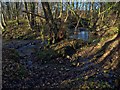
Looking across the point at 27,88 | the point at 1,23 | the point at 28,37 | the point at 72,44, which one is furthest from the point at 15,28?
the point at 27,88

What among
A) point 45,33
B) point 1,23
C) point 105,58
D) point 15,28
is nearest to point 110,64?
point 105,58

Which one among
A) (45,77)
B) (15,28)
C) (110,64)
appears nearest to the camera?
(45,77)

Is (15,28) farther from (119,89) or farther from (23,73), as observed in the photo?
(119,89)

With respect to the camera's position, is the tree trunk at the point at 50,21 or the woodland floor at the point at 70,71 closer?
the woodland floor at the point at 70,71

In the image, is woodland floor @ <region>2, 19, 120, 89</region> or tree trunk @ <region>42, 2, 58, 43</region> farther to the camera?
tree trunk @ <region>42, 2, 58, 43</region>

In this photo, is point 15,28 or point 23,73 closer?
point 23,73

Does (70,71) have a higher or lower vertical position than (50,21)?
lower

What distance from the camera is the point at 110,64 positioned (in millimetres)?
12172

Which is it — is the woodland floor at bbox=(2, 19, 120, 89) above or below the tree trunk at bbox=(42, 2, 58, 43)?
below

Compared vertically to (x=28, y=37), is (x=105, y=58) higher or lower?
higher

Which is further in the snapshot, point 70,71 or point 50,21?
point 50,21

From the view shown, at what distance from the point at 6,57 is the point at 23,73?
10.0 feet

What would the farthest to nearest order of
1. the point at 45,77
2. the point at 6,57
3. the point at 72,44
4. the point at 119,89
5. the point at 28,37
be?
the point at 28,37 → the point at 72,44 → the point at 6,57 → the point at 45,77 → the point at 119,89

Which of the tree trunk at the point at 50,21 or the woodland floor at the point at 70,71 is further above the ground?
the tree trunk at the point at 50,21
